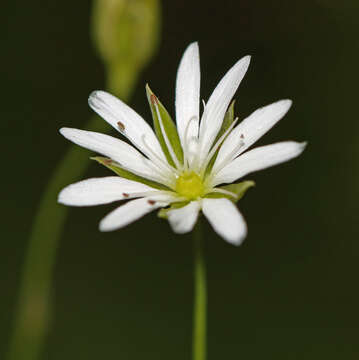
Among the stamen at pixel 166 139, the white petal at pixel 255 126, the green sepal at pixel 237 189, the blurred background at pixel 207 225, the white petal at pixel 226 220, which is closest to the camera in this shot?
the white petal at pixel 226 220

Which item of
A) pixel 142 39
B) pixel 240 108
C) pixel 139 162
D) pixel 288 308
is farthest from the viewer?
pixel 240 108

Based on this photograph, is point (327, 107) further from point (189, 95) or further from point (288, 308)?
point (189, 95)

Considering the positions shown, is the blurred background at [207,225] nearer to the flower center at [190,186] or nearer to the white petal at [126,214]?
the flower center at [190,186]

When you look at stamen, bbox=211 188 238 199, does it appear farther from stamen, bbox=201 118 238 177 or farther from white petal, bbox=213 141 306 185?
stamen, bbox=201 118 238 177

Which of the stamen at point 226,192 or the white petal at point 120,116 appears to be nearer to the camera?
the stamen at point 226,192

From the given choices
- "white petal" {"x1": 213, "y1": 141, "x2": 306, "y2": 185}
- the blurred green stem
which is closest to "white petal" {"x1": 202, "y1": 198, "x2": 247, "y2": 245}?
"white petal" {"x1": 213, "y1": 141, "x2": 306, "y2": 185}

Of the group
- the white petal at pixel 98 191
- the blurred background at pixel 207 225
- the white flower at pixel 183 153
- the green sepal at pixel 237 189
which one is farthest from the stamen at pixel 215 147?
the blurred background at pixel 207 225

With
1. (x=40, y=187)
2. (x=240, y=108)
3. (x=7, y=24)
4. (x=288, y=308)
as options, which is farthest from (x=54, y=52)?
(x=288, y=308)

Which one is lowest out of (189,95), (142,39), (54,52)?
(189,95)
